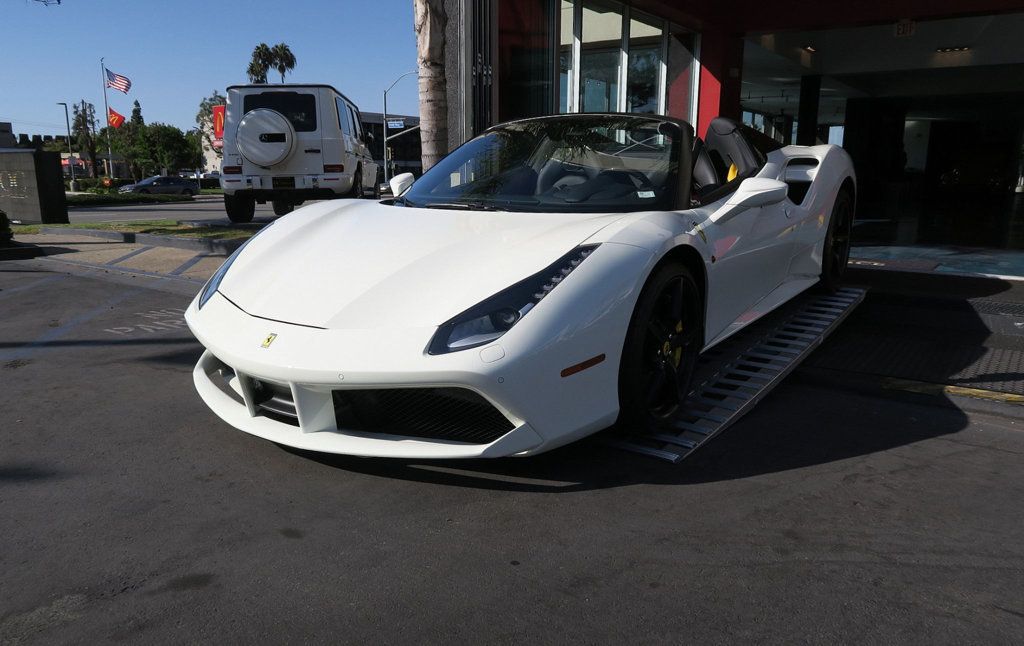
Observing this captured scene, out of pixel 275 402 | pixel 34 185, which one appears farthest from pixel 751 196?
pixel 34 185

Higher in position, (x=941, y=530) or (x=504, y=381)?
(x=504, y=381)

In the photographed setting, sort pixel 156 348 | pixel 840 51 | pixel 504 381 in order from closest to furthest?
pixel 504 381 < pixel 156 348 < pixel 840 51

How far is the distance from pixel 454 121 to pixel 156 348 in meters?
4.33

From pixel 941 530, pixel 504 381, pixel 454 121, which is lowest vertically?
pixel 941 530

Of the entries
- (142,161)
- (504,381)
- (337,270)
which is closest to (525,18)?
(337,270)

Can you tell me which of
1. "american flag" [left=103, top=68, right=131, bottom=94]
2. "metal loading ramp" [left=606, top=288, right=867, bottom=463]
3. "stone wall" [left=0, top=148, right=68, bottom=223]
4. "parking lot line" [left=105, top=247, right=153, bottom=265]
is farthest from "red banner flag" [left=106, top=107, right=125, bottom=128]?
"metal loading ramp" [left=606, top=288, right=867, bottom=463]

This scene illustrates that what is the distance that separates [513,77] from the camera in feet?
27.1

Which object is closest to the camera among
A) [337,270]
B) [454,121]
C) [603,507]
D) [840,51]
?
[603,507]

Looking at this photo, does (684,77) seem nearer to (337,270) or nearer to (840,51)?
(840,51)

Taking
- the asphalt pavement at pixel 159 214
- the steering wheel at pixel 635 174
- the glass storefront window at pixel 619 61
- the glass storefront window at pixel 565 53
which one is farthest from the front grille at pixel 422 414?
the asphalt pavement at pixel 159 214

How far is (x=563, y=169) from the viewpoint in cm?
369

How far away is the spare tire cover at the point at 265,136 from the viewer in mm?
10672

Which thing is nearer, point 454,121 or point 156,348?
point 156,348

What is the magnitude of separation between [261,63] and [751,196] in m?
73.2
